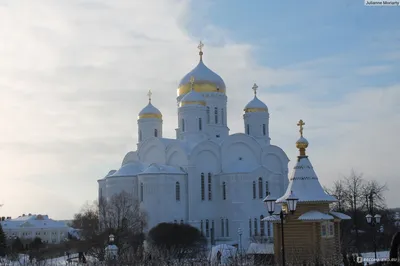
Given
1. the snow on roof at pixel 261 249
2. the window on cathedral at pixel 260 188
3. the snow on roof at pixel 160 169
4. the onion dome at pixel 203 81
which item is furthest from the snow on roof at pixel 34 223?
the snow on roof at pixel 261 249

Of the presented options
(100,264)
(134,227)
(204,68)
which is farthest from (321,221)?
(204,68)

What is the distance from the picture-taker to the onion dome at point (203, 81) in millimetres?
47531

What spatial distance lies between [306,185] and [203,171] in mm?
22793

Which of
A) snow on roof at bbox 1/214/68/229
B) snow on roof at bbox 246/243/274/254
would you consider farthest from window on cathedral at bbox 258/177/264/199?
snow on roof at bbox 1/214/68/229

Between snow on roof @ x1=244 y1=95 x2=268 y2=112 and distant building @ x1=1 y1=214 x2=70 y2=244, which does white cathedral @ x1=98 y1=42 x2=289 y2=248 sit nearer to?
snow on roof @ x1=244 y1=95 x2=268 y2=112

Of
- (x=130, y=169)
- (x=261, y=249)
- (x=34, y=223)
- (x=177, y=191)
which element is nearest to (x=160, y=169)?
(x=177, y=191)

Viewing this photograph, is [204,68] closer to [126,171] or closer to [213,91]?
[213,91]

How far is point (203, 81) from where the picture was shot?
47625 mm

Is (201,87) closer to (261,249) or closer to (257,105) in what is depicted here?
(257,105)

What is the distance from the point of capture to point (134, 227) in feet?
135

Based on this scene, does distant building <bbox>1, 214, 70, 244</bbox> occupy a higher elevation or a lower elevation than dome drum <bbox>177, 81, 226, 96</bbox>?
lower

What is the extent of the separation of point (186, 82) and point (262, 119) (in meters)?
6.66

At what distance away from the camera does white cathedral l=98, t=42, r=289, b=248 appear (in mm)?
43406

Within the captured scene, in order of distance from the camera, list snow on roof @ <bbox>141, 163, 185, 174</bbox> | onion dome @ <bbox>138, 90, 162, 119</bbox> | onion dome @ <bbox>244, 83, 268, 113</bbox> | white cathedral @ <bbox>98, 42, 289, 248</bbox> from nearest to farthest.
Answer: snow on roof @ <bbox>141, 163, 185, 174</bbox> < white cathedral @ <bbox>98, 42, 289, 248</bbox> < onion dome @ <bbox>138, 90, 162, 119</bbox> < onion dome @ <bbox>244, 83, 268, 113</bbox>
